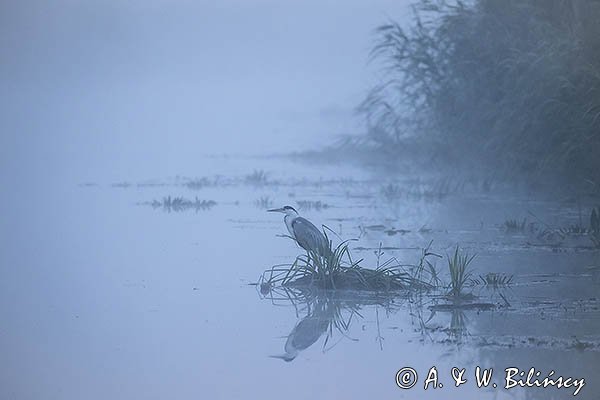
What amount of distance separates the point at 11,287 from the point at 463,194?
4.05 metres

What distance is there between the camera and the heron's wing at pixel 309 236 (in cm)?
450

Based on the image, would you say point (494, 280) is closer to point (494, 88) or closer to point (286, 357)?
point (286, 357)

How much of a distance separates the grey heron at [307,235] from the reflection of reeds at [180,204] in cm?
203

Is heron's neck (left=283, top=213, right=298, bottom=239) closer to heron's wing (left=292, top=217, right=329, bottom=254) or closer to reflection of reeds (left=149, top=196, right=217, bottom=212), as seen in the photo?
heron's wing (left=292, top=217, right=329, bottom=254)

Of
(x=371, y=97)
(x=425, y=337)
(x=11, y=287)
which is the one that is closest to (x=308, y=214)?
(x=371, y=97)

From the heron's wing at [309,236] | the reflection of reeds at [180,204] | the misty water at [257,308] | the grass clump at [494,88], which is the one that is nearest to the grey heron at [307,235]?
the heron's wing at [309,236]

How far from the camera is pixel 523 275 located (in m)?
4.78

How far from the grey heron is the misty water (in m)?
0.22

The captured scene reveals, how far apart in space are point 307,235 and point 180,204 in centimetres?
240

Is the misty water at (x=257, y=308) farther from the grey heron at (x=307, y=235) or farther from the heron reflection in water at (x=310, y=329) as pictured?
the grey heron at (x=307, y=235)

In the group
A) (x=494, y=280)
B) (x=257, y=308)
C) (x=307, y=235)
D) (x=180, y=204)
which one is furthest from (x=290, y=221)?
(x=180, y=204)

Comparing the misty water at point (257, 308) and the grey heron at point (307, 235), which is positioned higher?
the grey heron at point (307, 235)

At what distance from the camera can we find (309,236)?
4.65 m

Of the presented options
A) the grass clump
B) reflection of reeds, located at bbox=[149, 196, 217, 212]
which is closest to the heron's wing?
reflection of reeds, located at bbox=[149, 196, 217, 212]
